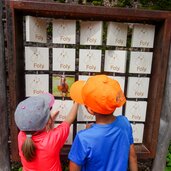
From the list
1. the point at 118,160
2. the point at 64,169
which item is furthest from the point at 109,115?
the point at 64,169

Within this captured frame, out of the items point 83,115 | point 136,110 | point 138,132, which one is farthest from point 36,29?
point 138,132

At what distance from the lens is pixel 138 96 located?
7.09ft

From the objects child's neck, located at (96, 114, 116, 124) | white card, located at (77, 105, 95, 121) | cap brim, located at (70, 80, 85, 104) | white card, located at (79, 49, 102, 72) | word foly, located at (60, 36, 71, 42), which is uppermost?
word foly, located at (60, 36, 71, 42)

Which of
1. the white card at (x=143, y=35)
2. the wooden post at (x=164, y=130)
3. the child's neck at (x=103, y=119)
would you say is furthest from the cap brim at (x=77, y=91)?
the wooden post at (x=164, y=130)

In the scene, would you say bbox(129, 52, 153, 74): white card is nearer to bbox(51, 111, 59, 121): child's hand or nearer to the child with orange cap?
the child with orange cap

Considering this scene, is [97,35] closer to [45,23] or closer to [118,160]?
[45,23]

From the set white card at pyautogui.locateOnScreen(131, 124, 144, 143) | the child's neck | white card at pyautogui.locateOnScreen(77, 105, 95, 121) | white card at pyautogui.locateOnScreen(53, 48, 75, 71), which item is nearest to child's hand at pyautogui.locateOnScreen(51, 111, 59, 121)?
white card at pyautogui.locateOnScreen(77, 105, 95, 121)

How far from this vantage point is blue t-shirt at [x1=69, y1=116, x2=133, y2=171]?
5.34ft

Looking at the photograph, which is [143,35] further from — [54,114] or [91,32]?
[54,114]

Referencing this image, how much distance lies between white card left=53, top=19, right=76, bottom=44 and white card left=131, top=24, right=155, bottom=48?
456mm

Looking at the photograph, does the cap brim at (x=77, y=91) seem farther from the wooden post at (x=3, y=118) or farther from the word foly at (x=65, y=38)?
the wooden post at (x=3, y=118)

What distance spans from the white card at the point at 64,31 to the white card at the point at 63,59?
2.6 inches

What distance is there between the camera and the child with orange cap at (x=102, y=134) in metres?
1.58

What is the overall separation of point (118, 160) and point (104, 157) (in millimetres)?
108
